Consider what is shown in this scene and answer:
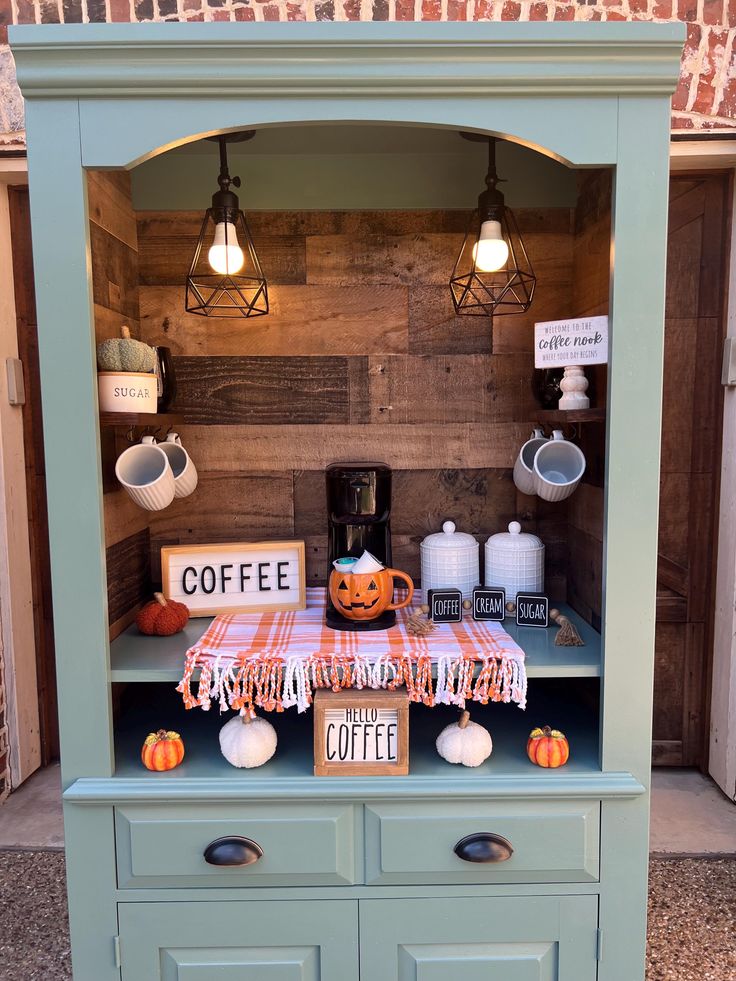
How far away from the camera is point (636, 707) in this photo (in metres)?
1.55

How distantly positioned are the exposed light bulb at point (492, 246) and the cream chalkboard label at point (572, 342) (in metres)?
0.24

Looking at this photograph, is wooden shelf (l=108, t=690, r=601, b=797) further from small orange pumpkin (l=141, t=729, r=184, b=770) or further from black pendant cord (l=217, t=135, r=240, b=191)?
black pendant cord (l=217, t=135, r=240, b=191)

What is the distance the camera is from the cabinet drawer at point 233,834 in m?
1.55

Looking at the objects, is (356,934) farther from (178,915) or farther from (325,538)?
(325,538)

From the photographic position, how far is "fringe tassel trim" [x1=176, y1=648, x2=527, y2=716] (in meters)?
1.54

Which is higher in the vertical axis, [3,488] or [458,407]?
[458,407]

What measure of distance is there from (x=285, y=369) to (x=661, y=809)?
7.20ft

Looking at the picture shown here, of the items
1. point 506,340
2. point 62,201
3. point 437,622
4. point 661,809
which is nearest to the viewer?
point 62,201

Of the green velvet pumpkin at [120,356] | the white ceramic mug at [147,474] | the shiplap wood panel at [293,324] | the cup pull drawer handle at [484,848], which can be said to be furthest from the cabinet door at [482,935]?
the shiplap wood panel at [293,324]

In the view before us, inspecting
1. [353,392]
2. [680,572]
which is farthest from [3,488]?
[680,572]

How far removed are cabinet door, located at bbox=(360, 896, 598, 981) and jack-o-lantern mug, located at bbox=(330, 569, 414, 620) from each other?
67cm

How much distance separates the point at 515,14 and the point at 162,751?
2.59 metres

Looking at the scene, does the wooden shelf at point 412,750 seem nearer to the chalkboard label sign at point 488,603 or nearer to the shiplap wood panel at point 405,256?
the chalkboard label sign at point 488,603

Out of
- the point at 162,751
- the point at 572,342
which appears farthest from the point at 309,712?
the point at 572,342
